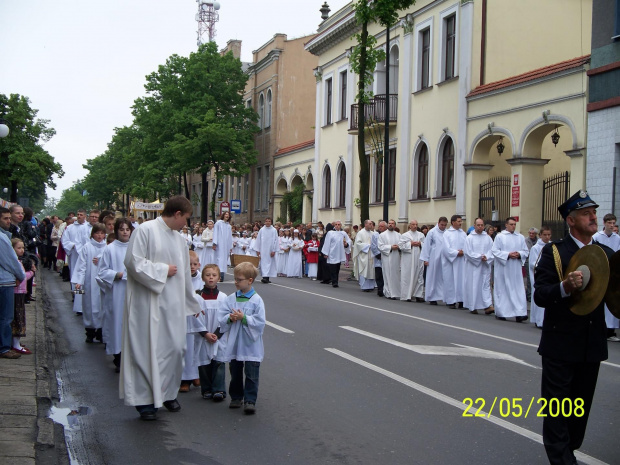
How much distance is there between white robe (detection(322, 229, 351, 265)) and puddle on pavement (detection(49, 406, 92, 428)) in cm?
1693

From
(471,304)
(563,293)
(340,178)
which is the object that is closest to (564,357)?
(563,293)

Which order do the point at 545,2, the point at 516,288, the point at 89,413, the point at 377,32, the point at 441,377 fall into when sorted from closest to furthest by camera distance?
1. the point at 89,413
2. the point at 441,377
3. the point at 516,288
4. the point at 545,2
5. the point at 377,32

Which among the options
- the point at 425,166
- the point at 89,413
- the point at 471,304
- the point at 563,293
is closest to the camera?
the point at 563,293

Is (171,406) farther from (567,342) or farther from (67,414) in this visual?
(567,342)

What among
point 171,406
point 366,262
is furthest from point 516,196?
point 171,406

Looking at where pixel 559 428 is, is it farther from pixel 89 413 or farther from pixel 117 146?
pixel 117 146

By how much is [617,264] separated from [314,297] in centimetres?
1400

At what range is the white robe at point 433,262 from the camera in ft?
65.6

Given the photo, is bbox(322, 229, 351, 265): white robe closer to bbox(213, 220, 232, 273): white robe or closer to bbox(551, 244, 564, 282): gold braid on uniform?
bbox(213, 220, 232, 273): white robe

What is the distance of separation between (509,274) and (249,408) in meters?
10.6

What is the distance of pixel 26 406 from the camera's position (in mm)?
7574

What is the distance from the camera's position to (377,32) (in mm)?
36750

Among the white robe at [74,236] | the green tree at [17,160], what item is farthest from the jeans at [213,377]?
the green tree at [17,160]

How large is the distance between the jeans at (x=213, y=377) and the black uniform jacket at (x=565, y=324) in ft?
11.5
